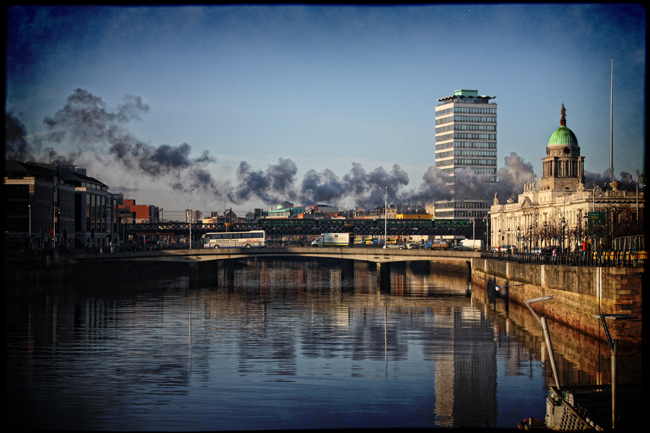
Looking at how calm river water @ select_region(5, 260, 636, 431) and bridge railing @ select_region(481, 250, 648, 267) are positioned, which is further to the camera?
bridge railing @ select_region(481, 250, 648, 267)

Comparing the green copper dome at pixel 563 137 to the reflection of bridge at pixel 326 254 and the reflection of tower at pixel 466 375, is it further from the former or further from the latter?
the reflection of tower at pixel 466 375

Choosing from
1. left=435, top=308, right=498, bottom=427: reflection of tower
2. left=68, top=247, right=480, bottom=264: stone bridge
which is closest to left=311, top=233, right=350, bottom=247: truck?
left=68, top=247, right=480, bottom=264: stone bridge

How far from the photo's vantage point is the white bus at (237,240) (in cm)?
13088

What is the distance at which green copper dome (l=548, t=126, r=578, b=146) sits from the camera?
17225cm

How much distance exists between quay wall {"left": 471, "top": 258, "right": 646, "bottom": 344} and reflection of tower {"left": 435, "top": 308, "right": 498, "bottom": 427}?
5.89 m

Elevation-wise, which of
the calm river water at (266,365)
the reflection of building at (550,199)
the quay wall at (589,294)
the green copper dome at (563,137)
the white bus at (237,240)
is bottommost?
the calm river water at (266,365)

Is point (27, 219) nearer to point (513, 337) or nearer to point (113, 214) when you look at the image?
point (113, 214)

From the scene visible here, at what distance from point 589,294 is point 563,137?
137m

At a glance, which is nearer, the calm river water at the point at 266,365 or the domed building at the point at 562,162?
the calm river water at the point at 266,365

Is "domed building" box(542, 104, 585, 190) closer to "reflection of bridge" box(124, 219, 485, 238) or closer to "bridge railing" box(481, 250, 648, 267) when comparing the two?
"reflection of bridge" box(124, 219, 485, 238)

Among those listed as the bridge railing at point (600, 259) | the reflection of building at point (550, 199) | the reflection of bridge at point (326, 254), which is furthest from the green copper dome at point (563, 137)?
the bridge railing at point (600, 259)

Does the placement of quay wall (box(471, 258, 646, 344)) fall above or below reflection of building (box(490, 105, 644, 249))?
below

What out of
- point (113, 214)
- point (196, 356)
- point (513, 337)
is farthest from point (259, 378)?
point (113, 214)

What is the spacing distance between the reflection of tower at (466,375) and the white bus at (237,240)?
78.9m
